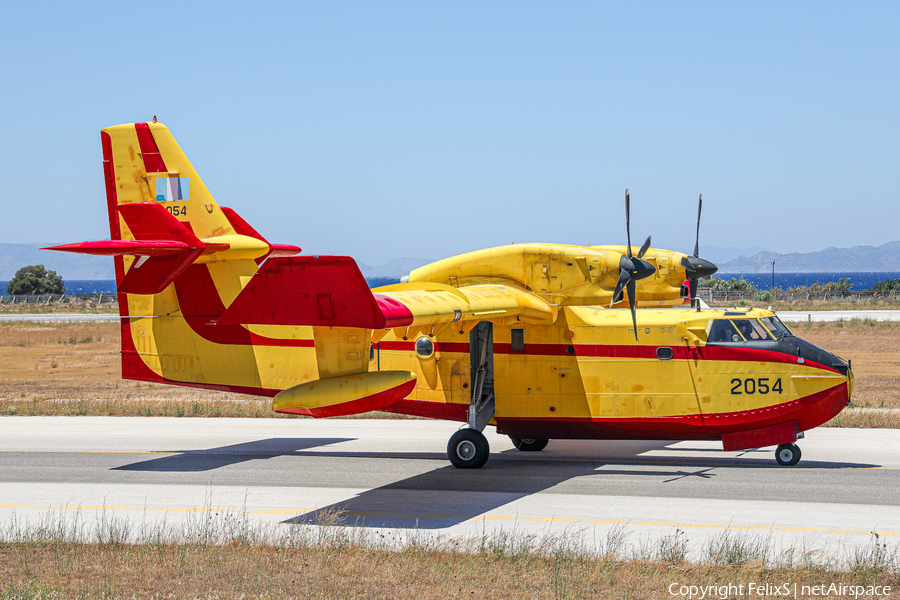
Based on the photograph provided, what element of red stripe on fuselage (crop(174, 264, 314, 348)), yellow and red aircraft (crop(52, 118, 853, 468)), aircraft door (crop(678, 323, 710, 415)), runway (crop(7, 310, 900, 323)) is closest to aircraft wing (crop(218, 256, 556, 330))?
yellow and red aircraft (crop(52, 118, 853, 468))

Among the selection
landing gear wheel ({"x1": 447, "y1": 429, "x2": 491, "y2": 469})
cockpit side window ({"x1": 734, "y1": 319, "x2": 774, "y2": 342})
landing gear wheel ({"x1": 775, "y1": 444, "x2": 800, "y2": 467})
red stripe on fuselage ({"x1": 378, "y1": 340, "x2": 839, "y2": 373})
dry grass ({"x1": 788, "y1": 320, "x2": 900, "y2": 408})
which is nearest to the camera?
red stripe on fuselage ({"x1": 378, "y1": 340, "x2": 839, "y2": 373})

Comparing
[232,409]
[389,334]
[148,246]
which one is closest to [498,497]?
[389,334]

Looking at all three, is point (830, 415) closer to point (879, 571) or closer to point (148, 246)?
point (879, 571)

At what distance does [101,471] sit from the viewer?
59.1ft

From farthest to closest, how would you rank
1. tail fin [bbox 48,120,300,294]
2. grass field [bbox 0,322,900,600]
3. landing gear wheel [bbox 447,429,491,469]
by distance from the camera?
tail fin [bbox 48,120,300,294] → landing gear wheel [bbox 447,429,491,469] → grass field [bbox 0,322,900,600]

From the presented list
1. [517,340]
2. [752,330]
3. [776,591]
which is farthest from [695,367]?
[776,591]

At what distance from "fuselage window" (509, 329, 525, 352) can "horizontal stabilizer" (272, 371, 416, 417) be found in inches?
162

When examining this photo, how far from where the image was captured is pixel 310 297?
517 inches

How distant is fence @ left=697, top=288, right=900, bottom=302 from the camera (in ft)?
293

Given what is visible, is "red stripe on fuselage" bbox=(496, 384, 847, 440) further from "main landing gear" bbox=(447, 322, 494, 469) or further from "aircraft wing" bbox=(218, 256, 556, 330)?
"aircraft wing" bbox=(218, 256, 556, 330)

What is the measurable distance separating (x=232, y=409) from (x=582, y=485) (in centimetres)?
1458

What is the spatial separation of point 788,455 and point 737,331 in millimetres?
2799

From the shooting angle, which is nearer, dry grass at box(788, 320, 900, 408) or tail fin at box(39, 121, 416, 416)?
tail fin at box(39, 121, 416, 416)

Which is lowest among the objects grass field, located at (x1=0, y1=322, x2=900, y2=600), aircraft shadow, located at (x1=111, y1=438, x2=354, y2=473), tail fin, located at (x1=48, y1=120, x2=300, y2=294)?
aircraft shadow, located at (x1=111, y1=438, x2=354, y2=473)
